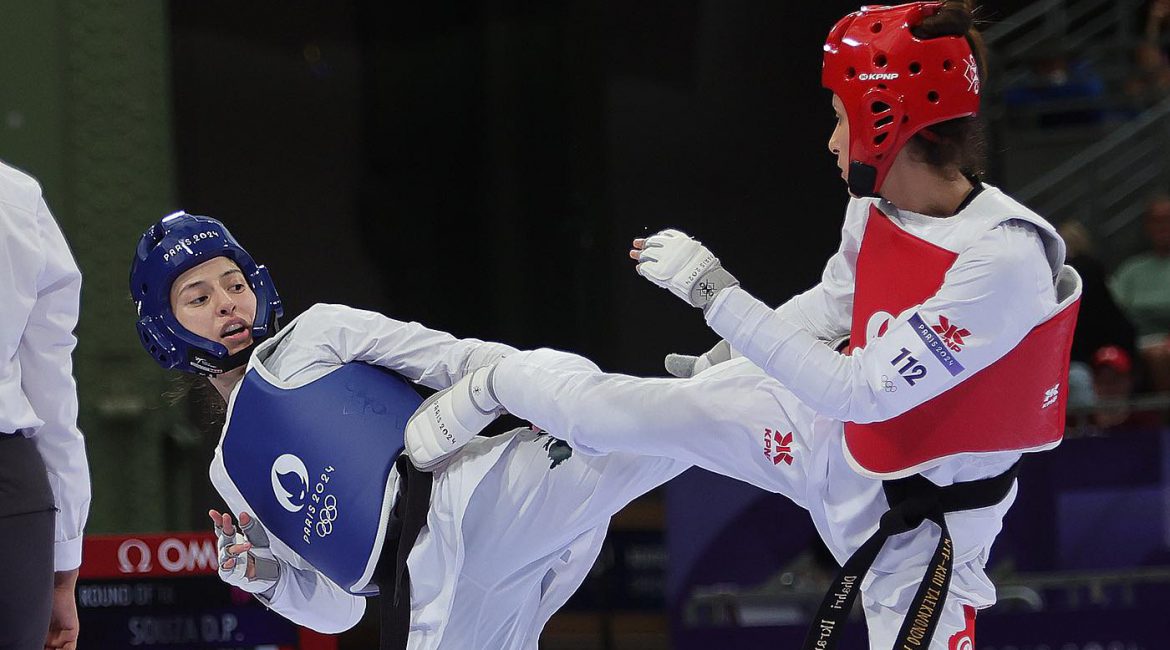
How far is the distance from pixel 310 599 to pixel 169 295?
89cm

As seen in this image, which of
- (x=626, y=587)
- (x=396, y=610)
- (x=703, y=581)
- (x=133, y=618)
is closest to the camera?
(x=396, y=610)

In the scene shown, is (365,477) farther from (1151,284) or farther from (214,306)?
(1151,284)

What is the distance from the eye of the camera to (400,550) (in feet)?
11.5

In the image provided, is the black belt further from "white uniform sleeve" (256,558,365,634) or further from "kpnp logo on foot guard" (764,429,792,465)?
"kpnp logo on foot guard" (764,429,792,465)

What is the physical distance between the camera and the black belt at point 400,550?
3484 millimetres

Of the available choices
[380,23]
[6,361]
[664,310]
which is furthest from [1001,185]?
[6,361]

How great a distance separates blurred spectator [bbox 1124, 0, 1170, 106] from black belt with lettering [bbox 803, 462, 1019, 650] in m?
5.99

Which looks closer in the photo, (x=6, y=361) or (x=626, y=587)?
(x=6, y=361)

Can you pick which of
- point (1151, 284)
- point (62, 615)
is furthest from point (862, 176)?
point (1151, 284)

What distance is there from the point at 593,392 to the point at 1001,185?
18.9 feet

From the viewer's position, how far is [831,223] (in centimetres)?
730

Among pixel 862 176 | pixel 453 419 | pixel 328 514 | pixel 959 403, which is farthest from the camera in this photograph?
pixel 328 514

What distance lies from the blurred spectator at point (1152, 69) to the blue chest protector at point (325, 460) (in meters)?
6.15

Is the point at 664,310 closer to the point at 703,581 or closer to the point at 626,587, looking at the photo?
the point at 626,587
